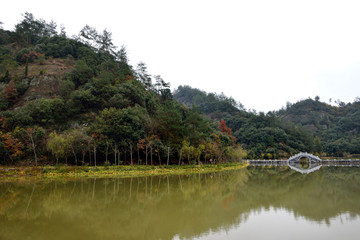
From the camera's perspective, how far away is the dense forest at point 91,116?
29.4 meters

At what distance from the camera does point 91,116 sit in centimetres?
3591

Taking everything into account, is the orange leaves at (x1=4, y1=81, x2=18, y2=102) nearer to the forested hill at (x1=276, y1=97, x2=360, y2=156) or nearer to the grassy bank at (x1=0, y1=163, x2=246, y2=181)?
the grassy bank at (x1=0, y1=163, x2=246, y2=181)

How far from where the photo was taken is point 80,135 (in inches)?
1155

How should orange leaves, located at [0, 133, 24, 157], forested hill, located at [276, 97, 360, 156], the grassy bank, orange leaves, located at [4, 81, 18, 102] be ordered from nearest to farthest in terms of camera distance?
the grassy bank → orange leaves, located at [0, 133, 24, 157] → orange leaves, located at [4, 81, 18, 102] → forested hill, located at [276, 97, 360, 156]

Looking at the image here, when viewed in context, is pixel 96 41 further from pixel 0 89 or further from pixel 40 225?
pixel 40 225

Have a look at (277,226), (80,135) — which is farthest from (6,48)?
(277,226)

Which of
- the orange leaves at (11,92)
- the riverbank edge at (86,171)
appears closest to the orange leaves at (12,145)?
the riverbank edge at (86,171)

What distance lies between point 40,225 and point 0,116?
28650 millimetres

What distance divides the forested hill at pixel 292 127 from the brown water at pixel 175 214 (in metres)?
49.2

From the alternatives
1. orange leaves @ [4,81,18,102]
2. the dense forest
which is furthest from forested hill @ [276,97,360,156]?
orange leaves @ [4,81,18,102]

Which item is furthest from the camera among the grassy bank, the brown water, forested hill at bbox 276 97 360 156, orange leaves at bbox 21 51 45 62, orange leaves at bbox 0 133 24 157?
forested hill at bbox 276 97 360 156

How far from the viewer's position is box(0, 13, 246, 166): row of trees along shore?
29.1 m

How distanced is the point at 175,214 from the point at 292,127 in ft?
232

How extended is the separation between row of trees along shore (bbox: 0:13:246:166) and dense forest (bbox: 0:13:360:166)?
0.33 feet
